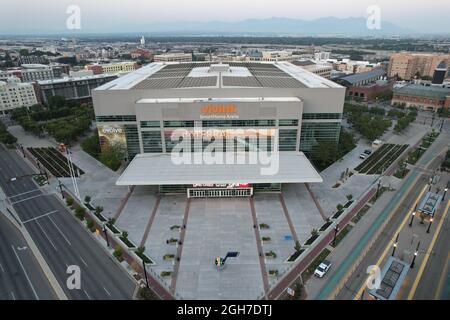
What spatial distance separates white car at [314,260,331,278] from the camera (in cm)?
4178

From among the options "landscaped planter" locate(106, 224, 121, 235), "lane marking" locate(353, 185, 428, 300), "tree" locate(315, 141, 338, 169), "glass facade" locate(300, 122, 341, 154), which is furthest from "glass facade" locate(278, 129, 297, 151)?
"landscaped planter" locate(106, 224, 121, 235)

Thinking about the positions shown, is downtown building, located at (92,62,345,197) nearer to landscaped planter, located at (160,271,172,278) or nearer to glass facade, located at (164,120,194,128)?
glass facade, located at (164,120,194,128)

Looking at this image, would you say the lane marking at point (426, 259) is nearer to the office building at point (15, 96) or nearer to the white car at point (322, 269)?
the white car at point (322, 269)

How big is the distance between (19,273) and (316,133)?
69.5 meters

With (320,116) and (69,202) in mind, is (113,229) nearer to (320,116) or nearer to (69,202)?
(69,202)

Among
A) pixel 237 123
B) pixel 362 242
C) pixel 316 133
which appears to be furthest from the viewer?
pixel 316 133

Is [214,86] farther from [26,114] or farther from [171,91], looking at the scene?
[26,114]

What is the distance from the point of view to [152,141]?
71.3 m

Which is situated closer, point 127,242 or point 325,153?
point 127,242

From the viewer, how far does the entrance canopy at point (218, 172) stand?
58.6m

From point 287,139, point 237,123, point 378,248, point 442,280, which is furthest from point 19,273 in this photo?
point 442,280

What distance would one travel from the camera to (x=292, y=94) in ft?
244

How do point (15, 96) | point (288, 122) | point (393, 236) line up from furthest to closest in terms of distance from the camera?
point (15, 96) < point (288, 122) < point (393, 236)
